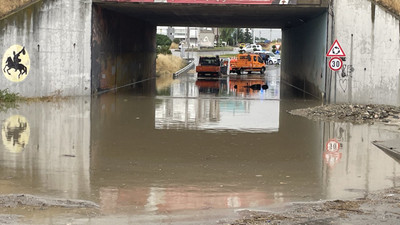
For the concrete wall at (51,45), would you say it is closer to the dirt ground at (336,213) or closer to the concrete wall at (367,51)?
the concrete wall at (367,51)

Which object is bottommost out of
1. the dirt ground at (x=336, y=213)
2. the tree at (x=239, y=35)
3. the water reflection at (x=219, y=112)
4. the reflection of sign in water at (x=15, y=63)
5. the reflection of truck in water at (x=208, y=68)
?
the dirt ground at (x=336, y=213)

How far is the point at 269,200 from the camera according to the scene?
9.39m

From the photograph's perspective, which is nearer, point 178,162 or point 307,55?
point 178,162

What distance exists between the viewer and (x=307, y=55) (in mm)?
34281

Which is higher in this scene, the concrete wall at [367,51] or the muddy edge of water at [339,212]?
the concrete wall at [367,51]

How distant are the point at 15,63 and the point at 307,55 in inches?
644

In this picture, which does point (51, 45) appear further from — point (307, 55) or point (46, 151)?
point (307, 55)

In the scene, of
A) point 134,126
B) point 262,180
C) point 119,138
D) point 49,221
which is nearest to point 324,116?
point 134,126

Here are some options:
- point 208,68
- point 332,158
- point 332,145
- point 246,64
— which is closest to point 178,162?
point 332,158

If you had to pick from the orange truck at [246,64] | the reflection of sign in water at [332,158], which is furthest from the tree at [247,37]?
the reflection of sign in water at [332,158]

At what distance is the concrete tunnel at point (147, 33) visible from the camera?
2753 cm

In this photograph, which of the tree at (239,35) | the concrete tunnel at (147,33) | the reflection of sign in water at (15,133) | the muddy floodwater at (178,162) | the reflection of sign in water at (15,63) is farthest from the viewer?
the tree at (239,35)

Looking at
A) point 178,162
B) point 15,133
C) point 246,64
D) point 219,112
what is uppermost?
point 246,64

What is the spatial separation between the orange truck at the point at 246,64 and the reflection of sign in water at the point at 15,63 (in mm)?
35799
